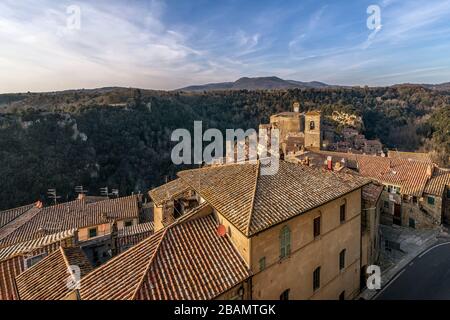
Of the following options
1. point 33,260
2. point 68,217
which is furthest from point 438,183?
point 68,217

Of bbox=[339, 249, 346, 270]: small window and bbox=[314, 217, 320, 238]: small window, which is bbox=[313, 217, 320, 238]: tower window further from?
bbox=[339, 249, 346, 270]: small window

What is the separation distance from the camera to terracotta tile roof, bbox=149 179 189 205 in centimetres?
1706

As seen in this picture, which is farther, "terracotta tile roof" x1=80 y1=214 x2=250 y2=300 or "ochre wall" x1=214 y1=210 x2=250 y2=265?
"ochre wall" x1=214 y1=210 x2=250 y2=265

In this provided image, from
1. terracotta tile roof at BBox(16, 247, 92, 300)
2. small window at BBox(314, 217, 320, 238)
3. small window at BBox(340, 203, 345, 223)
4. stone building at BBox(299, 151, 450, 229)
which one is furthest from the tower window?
stone building at BBox(299, 151, 450, 229)

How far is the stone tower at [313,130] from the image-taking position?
5062cm

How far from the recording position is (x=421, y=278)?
741 inches

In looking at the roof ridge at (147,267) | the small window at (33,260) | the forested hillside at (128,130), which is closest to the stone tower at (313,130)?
the forested hillside at (128,130)

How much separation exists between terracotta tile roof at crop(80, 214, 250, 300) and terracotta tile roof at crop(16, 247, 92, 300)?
4.11 ft

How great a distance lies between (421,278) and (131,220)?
25691mm

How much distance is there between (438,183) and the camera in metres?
27.3

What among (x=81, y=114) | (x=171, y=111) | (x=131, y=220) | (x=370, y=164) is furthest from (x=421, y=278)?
(x=171, y=111)

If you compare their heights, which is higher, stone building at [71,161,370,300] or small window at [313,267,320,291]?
stone building at [71,161,370,300]

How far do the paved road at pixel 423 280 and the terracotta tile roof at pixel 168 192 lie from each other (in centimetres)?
1343
